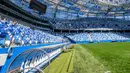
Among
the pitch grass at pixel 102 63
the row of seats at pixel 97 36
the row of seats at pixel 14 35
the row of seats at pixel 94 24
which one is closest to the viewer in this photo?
the row of seats at pixel 14 35

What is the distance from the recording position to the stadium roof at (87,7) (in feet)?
207

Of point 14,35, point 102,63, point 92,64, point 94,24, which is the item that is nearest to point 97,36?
point 94,24

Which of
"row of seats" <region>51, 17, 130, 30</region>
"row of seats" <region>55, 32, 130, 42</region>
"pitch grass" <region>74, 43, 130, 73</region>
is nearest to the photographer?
"pitch grass" <region>74, 43, 130, 73</region>

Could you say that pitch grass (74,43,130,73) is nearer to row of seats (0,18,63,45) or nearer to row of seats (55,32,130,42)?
row of seats (0,18,63,45)

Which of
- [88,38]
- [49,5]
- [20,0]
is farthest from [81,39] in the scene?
[20,0]

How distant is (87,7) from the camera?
69.5 meters

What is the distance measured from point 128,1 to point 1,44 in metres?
67.8

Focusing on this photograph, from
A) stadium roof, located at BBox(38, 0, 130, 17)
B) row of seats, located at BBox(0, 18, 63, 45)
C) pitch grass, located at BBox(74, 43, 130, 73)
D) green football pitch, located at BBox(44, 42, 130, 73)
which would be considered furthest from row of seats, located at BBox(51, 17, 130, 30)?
green football pitch, located at BBox(44, 42, 130, 73)

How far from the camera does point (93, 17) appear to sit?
8400 centimetres

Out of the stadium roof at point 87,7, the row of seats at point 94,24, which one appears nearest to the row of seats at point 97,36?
the row of seats at point 94,24

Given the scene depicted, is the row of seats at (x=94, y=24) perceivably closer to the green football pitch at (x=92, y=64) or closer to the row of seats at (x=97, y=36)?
the row of seats at (x=97, y=36)

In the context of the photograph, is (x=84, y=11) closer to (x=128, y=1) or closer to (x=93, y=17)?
(x=93, y=17)

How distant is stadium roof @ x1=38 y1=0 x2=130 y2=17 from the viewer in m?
63.0

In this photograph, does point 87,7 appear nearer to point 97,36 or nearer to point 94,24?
point 97,36
